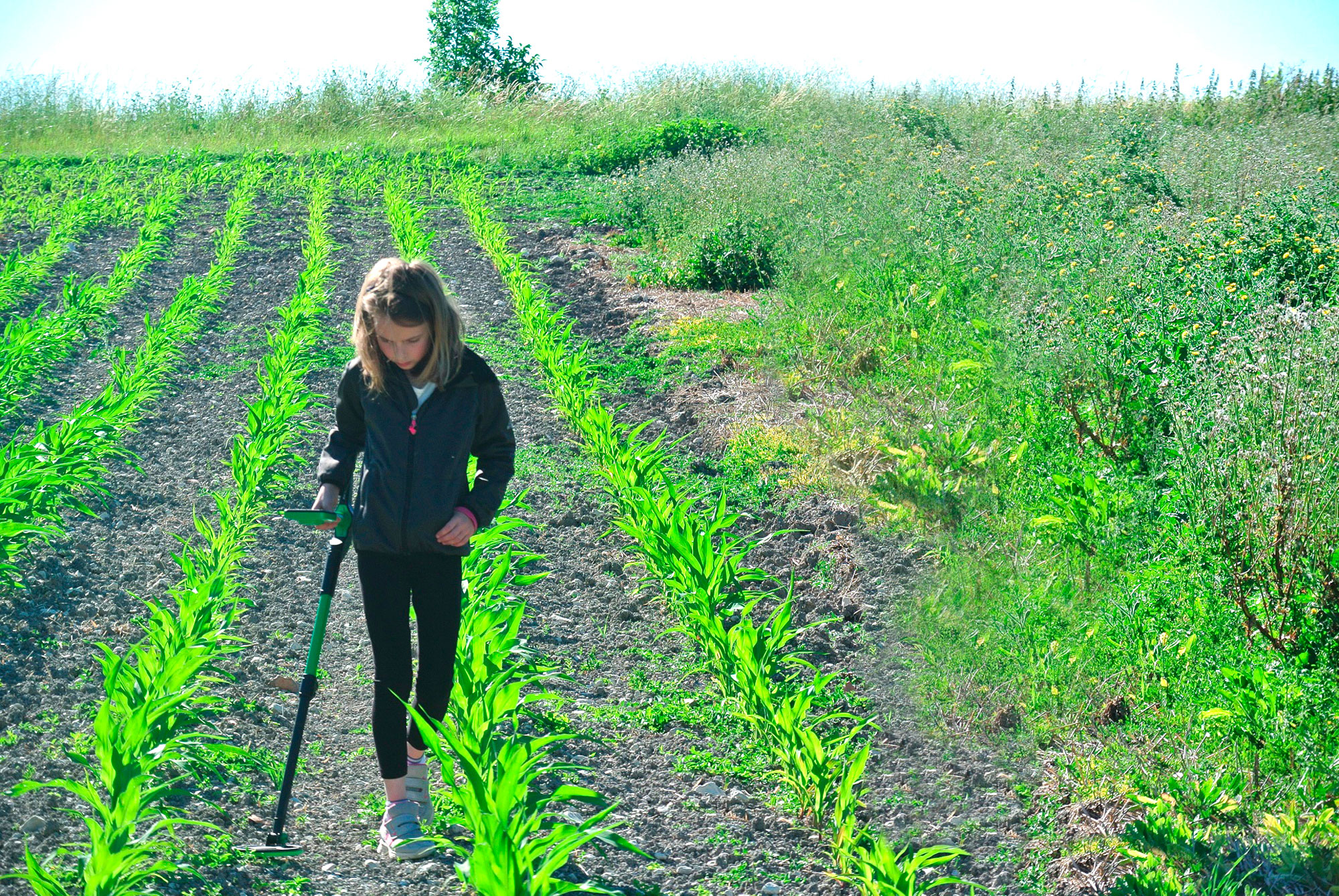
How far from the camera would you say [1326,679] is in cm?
374

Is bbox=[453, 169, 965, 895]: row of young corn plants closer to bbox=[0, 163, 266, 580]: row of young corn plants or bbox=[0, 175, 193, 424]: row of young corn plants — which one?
bbox=[0, 163, 266, 580]: row of young corn plants

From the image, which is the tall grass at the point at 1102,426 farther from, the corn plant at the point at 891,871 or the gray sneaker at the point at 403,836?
the gray sneaker at the point at 403,836

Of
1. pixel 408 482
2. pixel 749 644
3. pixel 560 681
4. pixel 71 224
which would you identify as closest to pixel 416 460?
pixel 408 482

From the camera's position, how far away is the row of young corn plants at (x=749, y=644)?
3281mm

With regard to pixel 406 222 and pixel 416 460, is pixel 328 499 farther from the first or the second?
pixel 406 222

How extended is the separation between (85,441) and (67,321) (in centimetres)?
337

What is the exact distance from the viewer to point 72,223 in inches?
505

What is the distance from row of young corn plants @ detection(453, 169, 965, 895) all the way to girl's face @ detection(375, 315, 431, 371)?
166cm

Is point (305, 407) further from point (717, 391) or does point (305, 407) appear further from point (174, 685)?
point (174, 685)

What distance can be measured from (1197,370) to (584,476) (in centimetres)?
348

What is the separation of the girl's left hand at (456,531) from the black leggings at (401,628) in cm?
15

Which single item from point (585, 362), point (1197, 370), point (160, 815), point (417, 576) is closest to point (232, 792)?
point (160, 815)

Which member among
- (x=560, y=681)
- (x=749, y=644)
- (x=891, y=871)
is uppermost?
(x=749, y=644)

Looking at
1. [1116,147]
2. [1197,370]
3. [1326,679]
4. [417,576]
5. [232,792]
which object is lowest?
[232,792]
